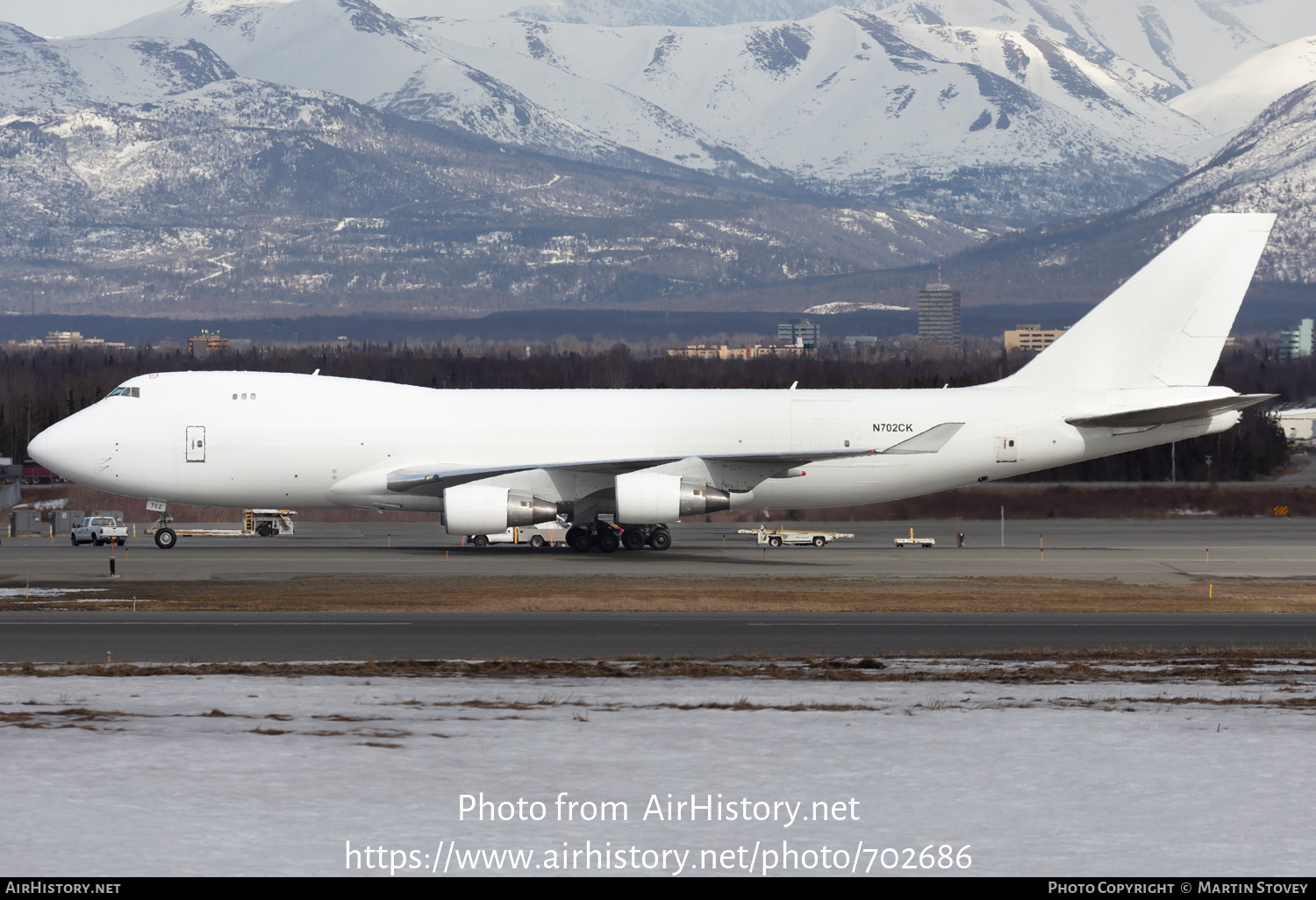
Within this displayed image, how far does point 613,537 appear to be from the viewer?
46.8 meters

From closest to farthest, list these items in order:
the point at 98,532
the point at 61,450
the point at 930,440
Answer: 1. the point at 61,450
2. the point at 930,440
3. the point at 98,532

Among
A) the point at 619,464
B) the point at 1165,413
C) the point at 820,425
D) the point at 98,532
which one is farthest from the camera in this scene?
the point at 98,532

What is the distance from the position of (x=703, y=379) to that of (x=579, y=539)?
105 m

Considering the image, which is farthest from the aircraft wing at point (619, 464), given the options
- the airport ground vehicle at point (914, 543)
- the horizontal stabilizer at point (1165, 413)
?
the airport ground vehicle at point (914, 543)

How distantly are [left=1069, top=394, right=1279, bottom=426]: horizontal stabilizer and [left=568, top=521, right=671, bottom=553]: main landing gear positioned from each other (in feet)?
43.3

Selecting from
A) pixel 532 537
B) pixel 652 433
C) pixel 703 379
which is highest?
pixel 703 379

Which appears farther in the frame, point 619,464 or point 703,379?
point 703,379

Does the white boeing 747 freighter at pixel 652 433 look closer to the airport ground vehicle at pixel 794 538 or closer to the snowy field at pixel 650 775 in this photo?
the airport ground vehicle at pixel 794 538

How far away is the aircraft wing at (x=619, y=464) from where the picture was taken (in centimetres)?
4347

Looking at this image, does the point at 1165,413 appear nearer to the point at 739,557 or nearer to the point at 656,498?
the point at 739,557

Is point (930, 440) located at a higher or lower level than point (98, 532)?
higher

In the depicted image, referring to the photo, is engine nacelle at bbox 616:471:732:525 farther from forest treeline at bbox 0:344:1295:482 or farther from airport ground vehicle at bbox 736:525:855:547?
forest treeline at bbox 0:344:1295:482

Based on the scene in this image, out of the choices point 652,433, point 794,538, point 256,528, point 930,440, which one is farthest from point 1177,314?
point 256,528
